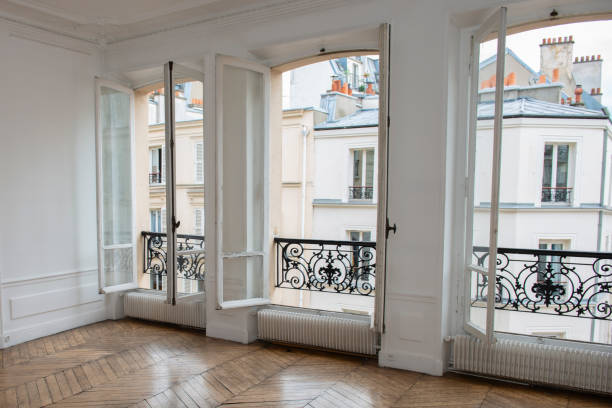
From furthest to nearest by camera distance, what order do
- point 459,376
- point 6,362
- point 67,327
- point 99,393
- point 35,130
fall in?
point 67,327 → point 35,130 → point 6,362 → point 459,376 → point 99,393

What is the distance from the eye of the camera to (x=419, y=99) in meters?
3.50

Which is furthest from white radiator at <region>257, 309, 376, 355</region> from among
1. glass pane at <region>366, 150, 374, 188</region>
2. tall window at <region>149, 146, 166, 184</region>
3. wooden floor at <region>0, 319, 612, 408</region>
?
glass pane at <region>366, 150, 374, 188</region>

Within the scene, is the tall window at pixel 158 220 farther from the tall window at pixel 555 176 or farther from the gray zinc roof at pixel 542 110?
the tall window at pixel 555 176

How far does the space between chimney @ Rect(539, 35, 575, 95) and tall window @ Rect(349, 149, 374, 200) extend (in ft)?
14.4

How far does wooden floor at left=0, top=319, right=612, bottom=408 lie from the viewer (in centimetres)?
306

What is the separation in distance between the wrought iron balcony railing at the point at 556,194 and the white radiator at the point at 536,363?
5.26 feet

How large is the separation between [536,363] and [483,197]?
1.33 metres

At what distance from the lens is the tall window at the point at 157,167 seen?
725 cm

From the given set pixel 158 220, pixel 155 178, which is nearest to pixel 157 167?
pixel 155 178

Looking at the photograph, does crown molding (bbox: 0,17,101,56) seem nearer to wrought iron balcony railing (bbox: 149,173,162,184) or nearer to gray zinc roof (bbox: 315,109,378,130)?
wrought iron balcony railing (bbox: 149,173,162,184)

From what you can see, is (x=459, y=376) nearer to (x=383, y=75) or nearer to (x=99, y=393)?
(x=383, y=75)

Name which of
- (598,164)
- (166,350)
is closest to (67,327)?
(166,350)

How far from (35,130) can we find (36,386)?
8.42ft

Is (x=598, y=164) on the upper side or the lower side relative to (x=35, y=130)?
lower
